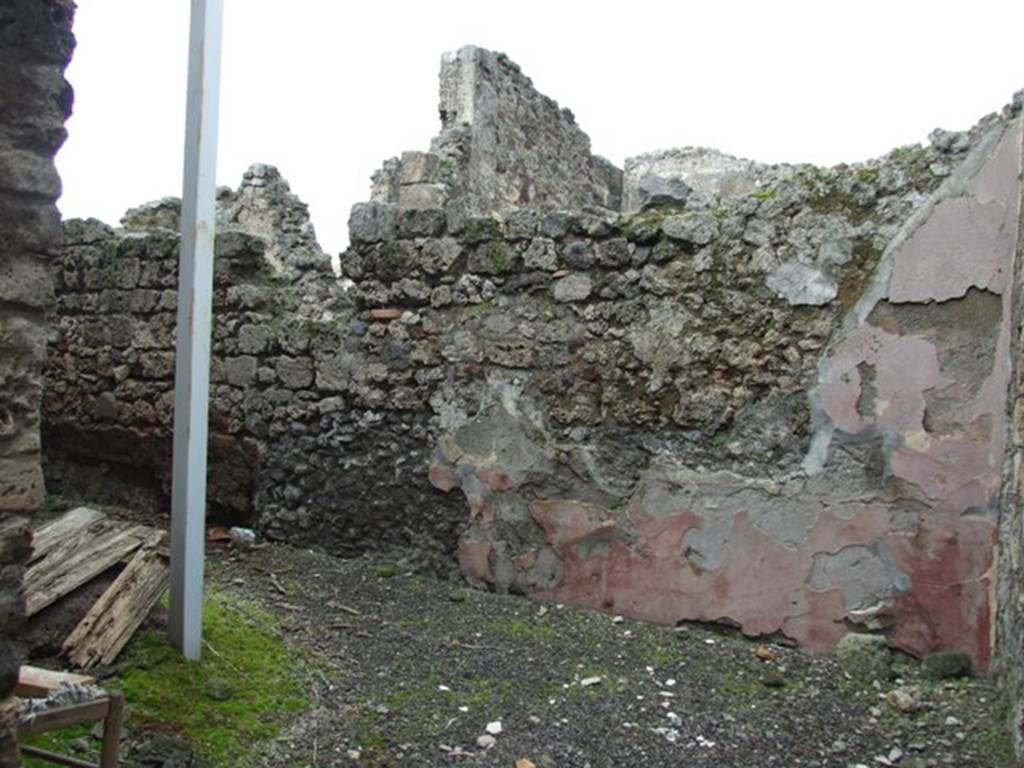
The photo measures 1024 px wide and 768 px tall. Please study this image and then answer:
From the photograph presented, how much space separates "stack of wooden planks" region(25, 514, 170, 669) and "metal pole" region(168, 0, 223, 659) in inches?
7.7

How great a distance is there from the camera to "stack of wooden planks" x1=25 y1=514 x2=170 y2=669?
112 inches

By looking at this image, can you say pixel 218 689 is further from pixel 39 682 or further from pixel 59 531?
pixel 59 531

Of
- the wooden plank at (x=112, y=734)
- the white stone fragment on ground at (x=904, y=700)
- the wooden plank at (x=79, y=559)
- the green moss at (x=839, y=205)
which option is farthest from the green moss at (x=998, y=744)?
the wooden plank at (x=79, y=559)

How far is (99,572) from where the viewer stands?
3.09 meters

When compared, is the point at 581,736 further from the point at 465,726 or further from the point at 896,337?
the point at 896,337

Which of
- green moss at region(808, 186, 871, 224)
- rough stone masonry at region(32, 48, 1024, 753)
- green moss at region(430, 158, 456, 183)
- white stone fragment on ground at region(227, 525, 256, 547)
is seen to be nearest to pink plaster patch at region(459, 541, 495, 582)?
rough stone masonry at region(32, 48, 1024, 753)

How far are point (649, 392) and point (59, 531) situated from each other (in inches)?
85.4

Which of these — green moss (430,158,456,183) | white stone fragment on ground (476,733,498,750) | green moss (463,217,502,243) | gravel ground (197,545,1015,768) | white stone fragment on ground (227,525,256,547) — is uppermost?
green moss (430,158,456,183)

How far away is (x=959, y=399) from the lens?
324cm

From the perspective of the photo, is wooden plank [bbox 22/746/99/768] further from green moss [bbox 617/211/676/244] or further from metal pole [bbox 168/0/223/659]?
green moss [bbox 617/211/676/244]

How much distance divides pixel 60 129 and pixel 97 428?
3410 millimetres

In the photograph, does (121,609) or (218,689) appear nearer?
(218,689)

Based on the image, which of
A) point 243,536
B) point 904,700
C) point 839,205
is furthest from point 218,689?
point 839,205

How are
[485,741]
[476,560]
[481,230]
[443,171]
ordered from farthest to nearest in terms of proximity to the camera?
[443,171]
[481,230]
[476,560]
[485,741]
